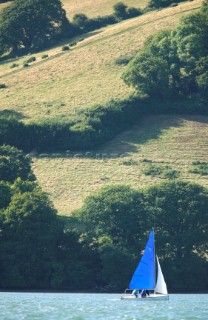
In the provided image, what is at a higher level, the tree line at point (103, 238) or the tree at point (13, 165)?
the tree at point (13, 165)

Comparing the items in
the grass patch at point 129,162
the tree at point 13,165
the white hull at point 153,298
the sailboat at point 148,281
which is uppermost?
the tree at point 13,165

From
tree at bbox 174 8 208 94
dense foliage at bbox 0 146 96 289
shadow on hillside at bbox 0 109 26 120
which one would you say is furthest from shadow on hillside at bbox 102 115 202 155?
dense foliage at bbox 0 146 96 289

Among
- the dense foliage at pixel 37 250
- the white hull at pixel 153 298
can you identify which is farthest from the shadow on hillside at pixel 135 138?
the white hull at pixel 153 298

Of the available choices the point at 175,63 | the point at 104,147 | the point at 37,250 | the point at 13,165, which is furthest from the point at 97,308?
the point at 175,63

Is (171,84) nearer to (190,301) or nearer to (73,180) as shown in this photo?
(73,180)

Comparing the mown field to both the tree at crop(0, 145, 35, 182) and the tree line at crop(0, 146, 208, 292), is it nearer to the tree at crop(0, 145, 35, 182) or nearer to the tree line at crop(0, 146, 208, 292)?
the tree at crop(0, 145, 35, 182)

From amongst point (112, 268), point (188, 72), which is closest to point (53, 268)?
point (112, 268)

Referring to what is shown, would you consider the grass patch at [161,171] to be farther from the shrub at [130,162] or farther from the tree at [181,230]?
the tree at [181,230]

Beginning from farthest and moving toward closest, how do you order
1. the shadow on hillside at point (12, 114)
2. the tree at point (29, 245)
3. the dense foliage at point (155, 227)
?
1. the shadow on hillside at point (12, 114)
2. the dense foliage at point (155, 227)
3. the tree at point (29, 245)
